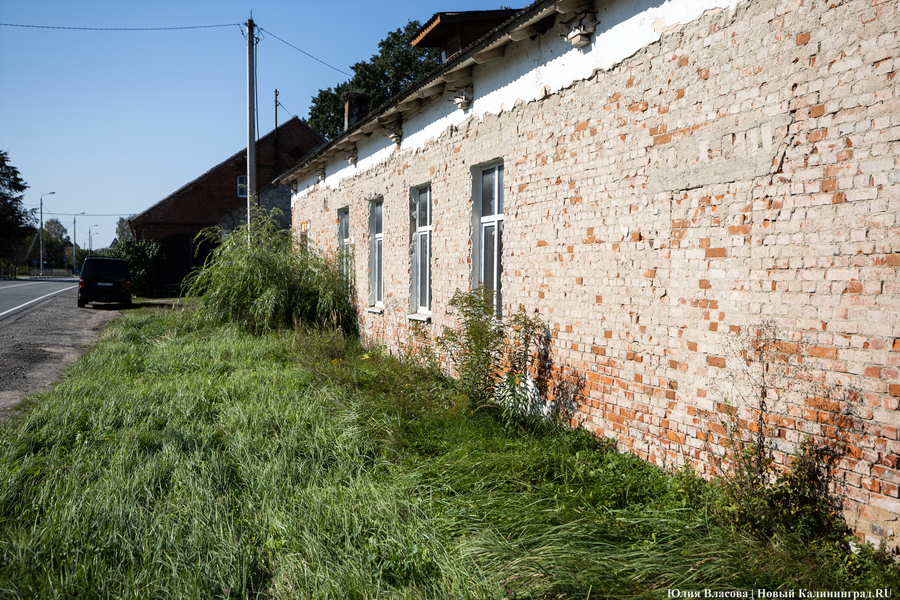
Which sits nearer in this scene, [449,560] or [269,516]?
[449,560]

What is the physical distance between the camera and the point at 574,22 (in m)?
5.17

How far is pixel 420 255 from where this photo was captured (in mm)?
8836

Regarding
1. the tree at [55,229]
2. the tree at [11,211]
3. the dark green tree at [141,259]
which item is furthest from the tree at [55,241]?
the dark green tree at [141,259]

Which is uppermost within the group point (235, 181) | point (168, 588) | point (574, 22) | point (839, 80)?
point (235, 181)

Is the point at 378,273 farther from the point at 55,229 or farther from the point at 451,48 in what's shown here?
the point at 55,229

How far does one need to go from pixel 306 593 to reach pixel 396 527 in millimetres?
605

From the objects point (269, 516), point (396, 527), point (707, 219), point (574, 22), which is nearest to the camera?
point (396, 527)

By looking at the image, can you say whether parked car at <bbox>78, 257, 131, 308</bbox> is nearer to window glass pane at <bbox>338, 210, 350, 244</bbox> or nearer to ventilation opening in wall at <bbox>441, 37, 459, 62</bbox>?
window glass pane at <bbox>338, 210, 350, 244</bbox>

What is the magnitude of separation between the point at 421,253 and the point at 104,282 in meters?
15.8

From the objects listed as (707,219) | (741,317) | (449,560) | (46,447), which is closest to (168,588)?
(449,560)

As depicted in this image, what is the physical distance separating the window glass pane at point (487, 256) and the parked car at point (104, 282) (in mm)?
17580

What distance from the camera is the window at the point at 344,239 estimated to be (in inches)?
469

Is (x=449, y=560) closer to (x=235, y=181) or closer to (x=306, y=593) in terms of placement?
(x=306, y=593)

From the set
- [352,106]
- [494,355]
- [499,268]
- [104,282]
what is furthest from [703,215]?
[104,282]
